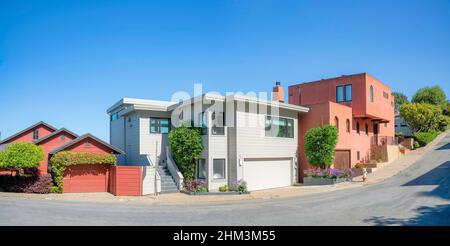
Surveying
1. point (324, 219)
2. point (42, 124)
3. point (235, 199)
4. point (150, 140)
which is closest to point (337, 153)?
point (235, 199)

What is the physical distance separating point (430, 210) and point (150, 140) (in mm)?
18857

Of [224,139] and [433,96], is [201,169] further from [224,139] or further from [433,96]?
[433,96]

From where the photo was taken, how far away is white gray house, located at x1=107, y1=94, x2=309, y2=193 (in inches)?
933

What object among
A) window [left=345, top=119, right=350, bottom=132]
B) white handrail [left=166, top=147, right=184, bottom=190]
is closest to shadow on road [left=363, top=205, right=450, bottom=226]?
white handrail [left=166, top=147, right=184, bottom=190]

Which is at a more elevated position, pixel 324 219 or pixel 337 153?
pixel 337 153

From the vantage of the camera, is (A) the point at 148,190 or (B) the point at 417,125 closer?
(A) the point at 148,190

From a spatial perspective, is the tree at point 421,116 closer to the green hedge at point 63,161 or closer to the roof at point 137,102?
the roof at point 137,102

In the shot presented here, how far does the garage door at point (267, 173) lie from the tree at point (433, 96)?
148 ft

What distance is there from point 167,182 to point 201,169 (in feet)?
A: 8.09

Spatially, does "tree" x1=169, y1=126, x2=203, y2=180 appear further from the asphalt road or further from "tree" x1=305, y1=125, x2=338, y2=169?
"tree" x1=305, y1=125, x2=338, y2=169

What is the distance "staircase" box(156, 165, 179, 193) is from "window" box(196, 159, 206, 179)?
1.79m

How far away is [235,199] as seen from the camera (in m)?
20.2

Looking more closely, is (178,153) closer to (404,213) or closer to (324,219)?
(324,219)
